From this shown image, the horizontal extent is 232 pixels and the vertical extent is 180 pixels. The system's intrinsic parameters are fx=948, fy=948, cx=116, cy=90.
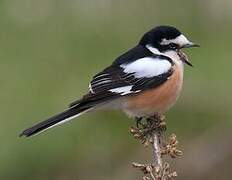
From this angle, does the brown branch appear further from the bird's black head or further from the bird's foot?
the bird's black head

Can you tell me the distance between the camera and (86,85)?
6.62 m

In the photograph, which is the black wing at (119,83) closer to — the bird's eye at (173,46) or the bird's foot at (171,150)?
the bird's eye at (173,46)

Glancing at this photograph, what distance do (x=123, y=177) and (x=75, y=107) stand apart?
1479 millimetres

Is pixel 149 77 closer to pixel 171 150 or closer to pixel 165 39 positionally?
pixel 165 39

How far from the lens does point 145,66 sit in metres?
4.55

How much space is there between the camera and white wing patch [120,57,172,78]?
4516mm

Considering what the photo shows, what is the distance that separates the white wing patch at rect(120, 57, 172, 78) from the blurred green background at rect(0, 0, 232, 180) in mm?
1325

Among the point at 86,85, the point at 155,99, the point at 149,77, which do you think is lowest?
the point at 86,85

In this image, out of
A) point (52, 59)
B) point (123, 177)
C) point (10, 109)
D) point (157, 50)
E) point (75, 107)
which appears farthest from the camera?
point (52, 59)

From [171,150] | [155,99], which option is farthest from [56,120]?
[171,150]

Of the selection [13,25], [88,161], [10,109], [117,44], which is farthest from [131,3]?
[88,161]

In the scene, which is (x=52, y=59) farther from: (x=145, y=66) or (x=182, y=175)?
(x=145, y=66)

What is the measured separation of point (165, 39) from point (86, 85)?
2143mm

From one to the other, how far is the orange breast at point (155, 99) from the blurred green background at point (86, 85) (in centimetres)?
125
